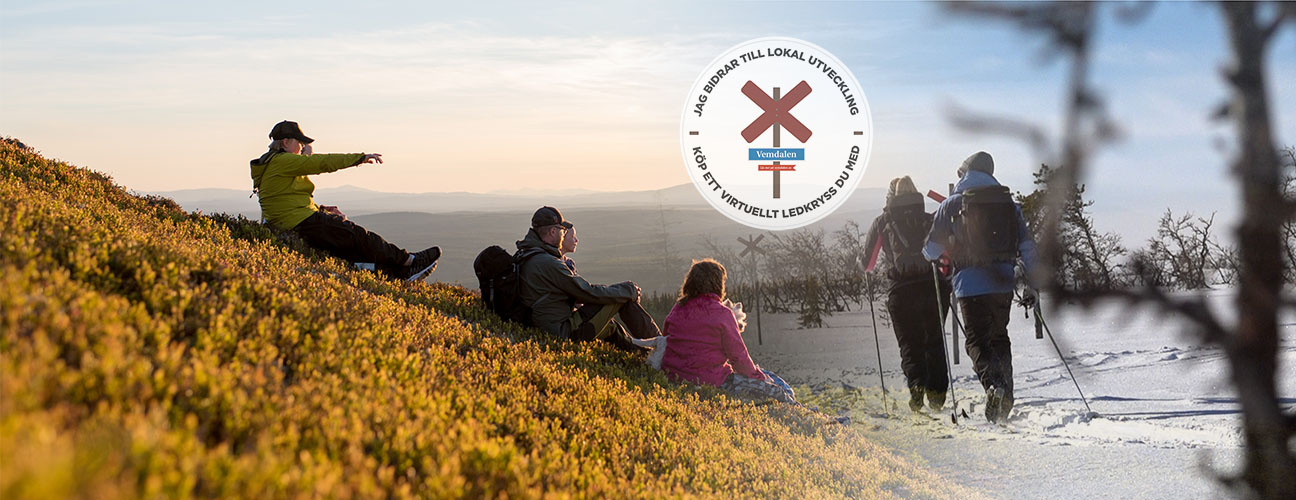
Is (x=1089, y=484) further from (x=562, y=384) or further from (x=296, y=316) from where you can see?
(x=296, y=316)

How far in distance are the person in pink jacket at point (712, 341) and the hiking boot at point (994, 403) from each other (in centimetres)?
281

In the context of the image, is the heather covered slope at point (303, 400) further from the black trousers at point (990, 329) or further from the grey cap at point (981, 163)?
the grey cap at point (981, 163)

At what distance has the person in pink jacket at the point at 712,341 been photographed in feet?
26.5

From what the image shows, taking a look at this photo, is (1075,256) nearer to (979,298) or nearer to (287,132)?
(979,298)

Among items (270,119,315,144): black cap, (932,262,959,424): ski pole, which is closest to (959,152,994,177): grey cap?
(932,262,959,424): ski pole

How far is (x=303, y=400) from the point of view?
4.00m

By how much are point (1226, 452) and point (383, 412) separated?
7.50 metres

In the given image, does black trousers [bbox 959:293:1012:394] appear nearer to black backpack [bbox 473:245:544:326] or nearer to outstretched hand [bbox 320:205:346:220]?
black backpack [bbox 473:245:544:326]

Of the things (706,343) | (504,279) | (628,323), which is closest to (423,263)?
(504,279)

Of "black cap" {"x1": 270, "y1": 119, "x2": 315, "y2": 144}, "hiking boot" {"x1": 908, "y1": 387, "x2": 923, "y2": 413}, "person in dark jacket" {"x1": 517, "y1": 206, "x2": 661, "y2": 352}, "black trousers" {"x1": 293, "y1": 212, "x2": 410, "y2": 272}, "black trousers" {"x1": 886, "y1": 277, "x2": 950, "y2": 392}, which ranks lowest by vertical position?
"hiking boot" {"x1": 908, "y1": 387, "x2": 923, "y2": 413}

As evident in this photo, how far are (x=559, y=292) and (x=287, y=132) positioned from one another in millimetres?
4249

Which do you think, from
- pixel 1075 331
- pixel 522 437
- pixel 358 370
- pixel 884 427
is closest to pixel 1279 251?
pixel 522 437

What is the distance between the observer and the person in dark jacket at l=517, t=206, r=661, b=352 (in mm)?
8969

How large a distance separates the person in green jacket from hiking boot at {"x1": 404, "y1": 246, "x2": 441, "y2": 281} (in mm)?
14
